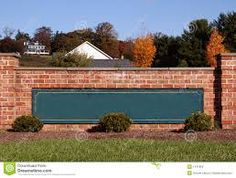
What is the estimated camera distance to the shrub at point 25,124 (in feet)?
57.8

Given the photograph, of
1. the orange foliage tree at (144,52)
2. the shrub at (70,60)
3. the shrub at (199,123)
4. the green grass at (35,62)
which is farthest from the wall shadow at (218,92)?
the green grass at (35,62)

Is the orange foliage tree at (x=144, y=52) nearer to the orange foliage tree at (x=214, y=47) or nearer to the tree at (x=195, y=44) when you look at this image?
the tree at (x=195, y=44)

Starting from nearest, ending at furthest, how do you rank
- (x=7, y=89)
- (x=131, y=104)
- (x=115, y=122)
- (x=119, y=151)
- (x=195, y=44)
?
(x=119, y=151), (x=115, y=122), (x=7, y=89), (x=131, y=104), (x=195, y=44)

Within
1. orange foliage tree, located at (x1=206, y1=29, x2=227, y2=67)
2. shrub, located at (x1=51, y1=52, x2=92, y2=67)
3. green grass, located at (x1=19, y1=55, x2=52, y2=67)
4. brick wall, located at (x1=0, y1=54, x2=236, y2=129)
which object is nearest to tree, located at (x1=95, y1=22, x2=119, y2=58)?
green grass, located at (x1=19, y1=55, x2=52, y2=67)

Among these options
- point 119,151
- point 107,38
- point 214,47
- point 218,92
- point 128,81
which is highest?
point 107,38

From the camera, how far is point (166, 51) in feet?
268

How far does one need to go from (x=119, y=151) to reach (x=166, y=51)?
232 ft

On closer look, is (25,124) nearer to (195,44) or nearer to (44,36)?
(195,44)

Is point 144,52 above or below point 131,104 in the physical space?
above

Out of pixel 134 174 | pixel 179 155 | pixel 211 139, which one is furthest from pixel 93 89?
pixel 134 174

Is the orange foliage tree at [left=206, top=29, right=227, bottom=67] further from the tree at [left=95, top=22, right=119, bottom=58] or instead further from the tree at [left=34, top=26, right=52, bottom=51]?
the tree at [left=34, top=26, right=52, bottom=51]

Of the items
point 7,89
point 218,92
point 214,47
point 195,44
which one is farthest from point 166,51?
point 7,89

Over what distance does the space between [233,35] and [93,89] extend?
215 feet

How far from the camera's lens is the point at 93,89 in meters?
19.1
